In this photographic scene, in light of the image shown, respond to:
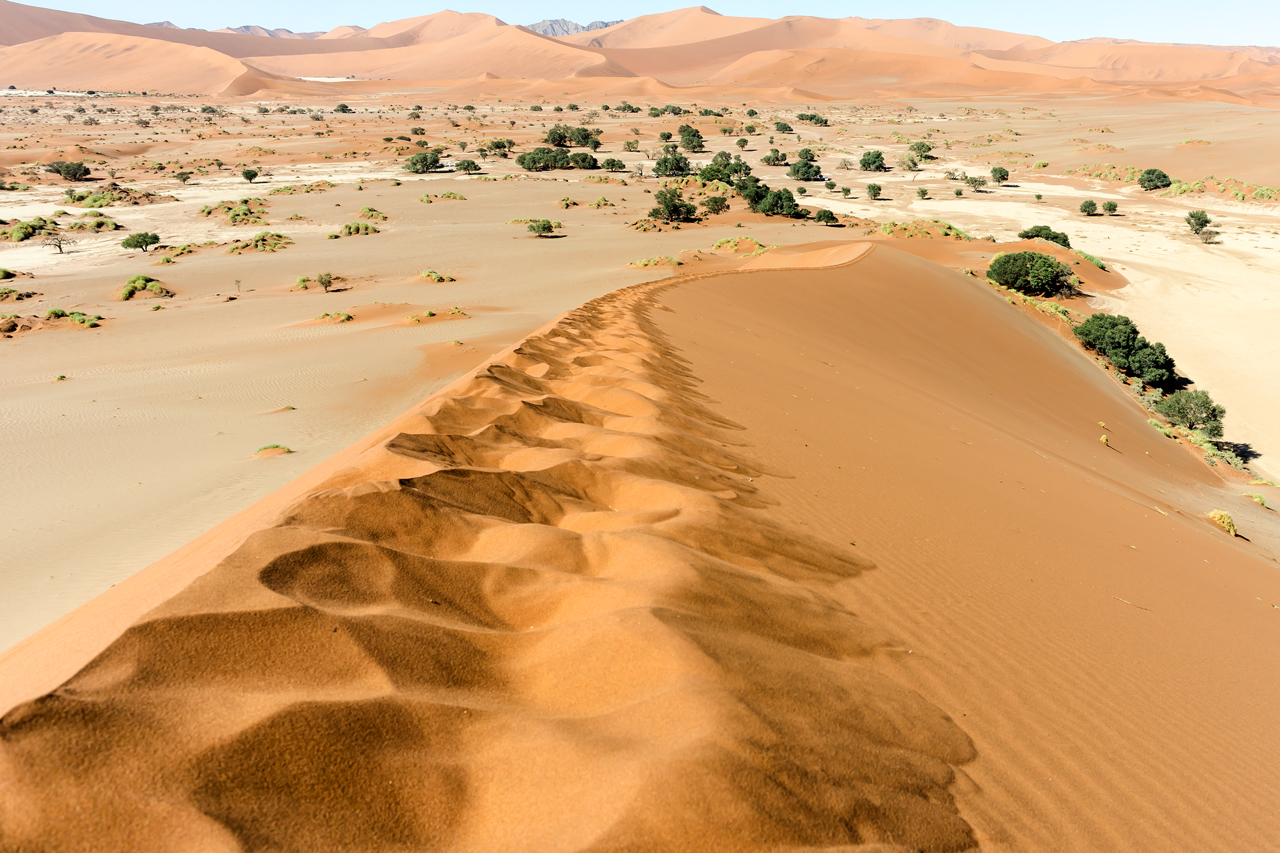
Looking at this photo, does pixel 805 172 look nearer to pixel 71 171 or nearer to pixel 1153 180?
pixel 1153 180

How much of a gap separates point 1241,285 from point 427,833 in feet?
103

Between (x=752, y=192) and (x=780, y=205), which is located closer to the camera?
(x=780, y=205)

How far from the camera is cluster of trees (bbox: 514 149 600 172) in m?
42.9

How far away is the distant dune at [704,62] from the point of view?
11250 centimetres

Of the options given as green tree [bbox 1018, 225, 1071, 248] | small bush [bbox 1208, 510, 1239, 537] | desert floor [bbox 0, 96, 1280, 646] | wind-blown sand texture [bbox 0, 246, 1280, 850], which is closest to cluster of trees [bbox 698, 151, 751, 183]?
desert floor [bbox 0, 96, 1280, 646]

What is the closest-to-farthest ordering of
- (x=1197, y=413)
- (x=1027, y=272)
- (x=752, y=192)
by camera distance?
(x=1197, y=413), (x=1027, y=272), (x=752, y=192)

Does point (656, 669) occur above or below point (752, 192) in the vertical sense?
below

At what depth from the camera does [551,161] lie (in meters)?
43.3

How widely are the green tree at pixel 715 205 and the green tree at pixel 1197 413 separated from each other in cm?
2037

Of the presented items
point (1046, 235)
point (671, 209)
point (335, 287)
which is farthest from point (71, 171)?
point (1046, 235)

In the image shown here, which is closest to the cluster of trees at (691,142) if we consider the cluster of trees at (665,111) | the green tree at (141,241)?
the cluster of trees at (665,111)

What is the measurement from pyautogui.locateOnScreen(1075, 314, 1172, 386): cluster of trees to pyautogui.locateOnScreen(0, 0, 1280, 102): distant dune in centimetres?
9206

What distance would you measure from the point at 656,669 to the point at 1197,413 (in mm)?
17347

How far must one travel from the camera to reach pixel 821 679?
8.34 feet
